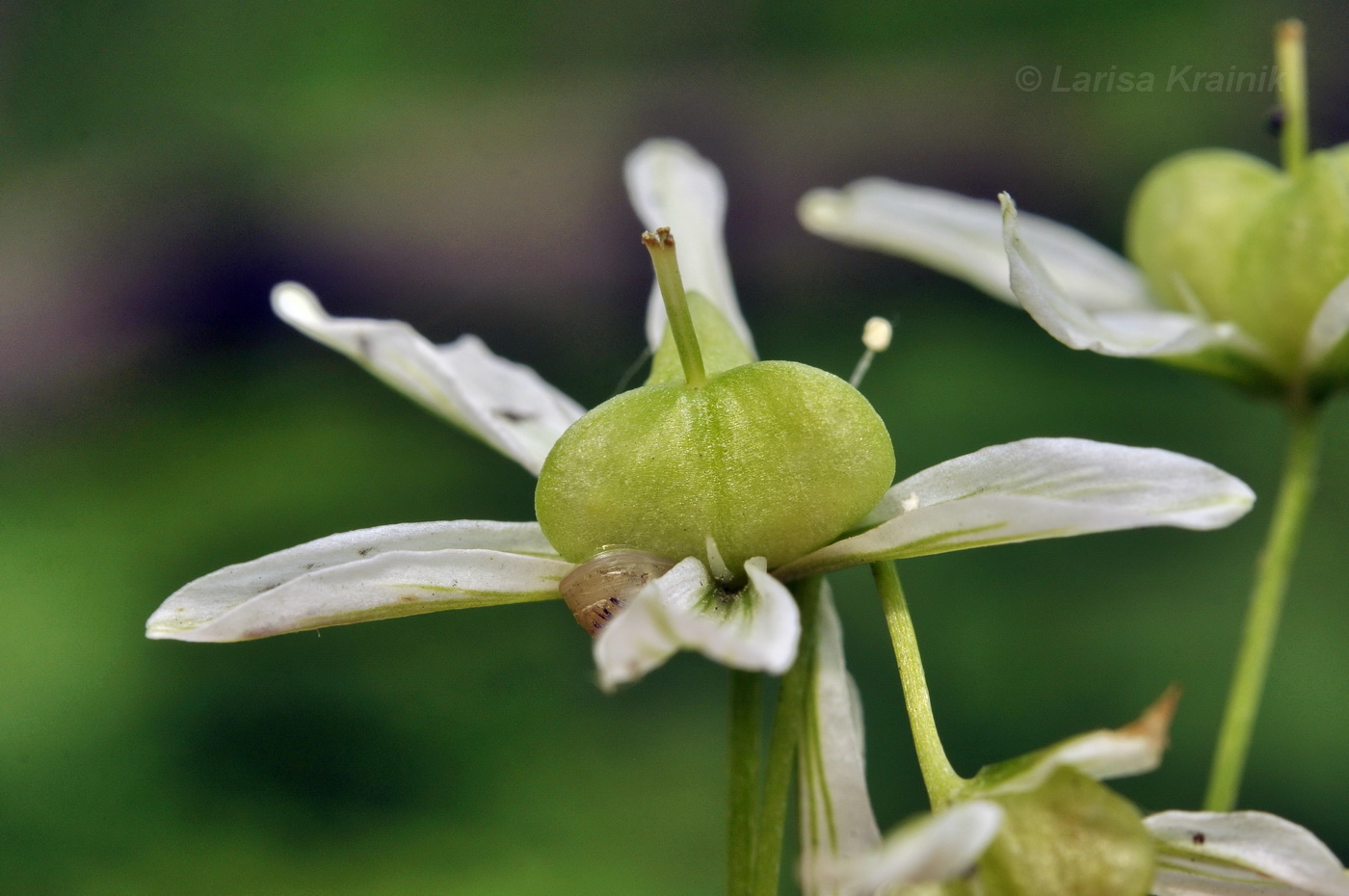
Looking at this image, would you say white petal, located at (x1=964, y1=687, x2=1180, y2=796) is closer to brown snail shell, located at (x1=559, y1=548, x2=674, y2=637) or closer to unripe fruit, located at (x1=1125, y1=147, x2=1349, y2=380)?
brown snail shell, located at (x1=559, y1=548, x2=674, y2=637)

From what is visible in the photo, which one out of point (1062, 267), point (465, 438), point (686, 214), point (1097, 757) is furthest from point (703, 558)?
point (465, 438)

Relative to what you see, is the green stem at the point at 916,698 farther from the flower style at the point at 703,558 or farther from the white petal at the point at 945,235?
the white petal at the point at 945,235

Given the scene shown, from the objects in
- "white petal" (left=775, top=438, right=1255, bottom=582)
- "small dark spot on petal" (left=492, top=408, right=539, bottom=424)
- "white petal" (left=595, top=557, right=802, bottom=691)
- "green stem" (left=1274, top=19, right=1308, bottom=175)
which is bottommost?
"white petal" (left=595, top=557, right=802, bottom=691)

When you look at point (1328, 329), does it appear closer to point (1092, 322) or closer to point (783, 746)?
point (1092, 322)

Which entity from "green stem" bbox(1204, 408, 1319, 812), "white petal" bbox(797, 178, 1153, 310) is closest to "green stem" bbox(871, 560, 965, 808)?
"green stem" bbox(1204, 408, 1319, 812)

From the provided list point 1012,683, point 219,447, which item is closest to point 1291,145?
point 1012,683

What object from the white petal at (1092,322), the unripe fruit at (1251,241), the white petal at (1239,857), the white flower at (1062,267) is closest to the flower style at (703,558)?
the white petal at (1092,322)

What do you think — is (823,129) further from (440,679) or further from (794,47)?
(440,679)
